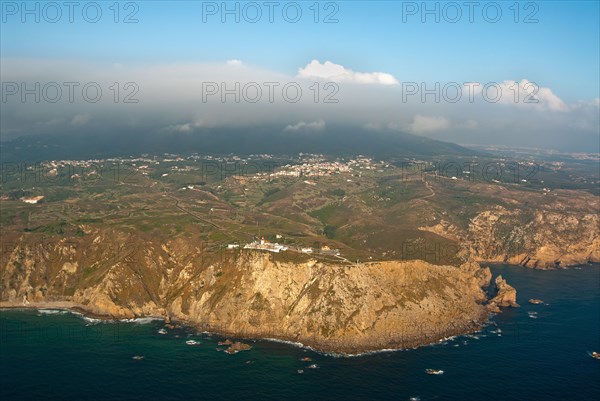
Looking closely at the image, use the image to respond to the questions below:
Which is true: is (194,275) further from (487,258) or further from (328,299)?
(487,258)

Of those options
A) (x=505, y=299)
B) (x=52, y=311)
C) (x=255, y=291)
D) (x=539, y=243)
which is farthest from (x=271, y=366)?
A: (x=539, y=243)

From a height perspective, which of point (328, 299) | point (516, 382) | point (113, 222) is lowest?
point (516, 382)

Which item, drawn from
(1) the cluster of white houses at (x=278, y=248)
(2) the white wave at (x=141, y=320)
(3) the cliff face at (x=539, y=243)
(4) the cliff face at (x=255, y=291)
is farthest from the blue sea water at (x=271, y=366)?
(3) the cliff face at (x=539, y=243)

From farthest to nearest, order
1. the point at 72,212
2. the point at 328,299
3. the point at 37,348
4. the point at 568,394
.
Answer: the point at 72,212
the point at 328,299
the point at 37,348
the point at 568,394

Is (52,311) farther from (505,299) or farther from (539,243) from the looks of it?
(539,243)

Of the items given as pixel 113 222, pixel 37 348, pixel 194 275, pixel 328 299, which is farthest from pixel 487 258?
pixel 37 348

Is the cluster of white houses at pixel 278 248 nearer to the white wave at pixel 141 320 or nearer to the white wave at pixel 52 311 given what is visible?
the white wave at pixel 141 320

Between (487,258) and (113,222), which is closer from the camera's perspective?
(113,222)
